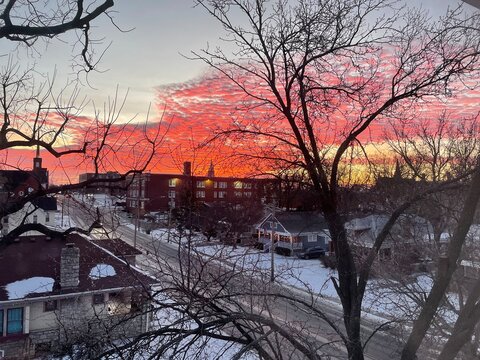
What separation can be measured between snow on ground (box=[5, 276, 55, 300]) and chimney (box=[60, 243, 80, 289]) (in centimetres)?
20

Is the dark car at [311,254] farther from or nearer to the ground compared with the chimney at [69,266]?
nearer to the ground

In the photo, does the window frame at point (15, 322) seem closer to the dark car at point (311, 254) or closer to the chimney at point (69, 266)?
the chimney at point (69, 266)

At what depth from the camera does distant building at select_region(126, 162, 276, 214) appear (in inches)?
99.4

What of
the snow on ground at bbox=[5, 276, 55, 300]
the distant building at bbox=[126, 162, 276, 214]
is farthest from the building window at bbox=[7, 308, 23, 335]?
the distant building at bbox=[126, 162, 276, 214]

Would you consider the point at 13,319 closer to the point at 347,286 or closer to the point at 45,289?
the point at 45,289

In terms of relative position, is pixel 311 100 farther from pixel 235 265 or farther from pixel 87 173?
pixel 87 173

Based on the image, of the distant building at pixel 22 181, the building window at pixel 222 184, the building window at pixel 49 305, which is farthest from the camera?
the building window at pixel 49 305

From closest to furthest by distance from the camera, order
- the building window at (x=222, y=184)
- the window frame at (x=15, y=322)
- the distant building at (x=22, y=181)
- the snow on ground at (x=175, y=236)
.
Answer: the snow on ground at (x=175, y=236) → the building window at (x=222, y=184) → the distant building at (x=22, y=181) → the window frame at (x=15, y=322)

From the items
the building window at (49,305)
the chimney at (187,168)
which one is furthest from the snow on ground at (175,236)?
the building window at (49,305)

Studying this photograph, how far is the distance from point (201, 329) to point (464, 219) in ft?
3.99

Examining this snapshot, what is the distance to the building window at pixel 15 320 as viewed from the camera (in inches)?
215

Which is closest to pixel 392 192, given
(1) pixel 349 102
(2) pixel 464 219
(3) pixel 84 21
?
(1) pixel 349 102

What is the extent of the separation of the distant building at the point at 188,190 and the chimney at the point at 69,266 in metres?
2.50

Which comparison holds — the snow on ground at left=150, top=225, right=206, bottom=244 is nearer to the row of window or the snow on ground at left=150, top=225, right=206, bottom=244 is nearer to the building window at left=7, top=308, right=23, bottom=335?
the row of window
